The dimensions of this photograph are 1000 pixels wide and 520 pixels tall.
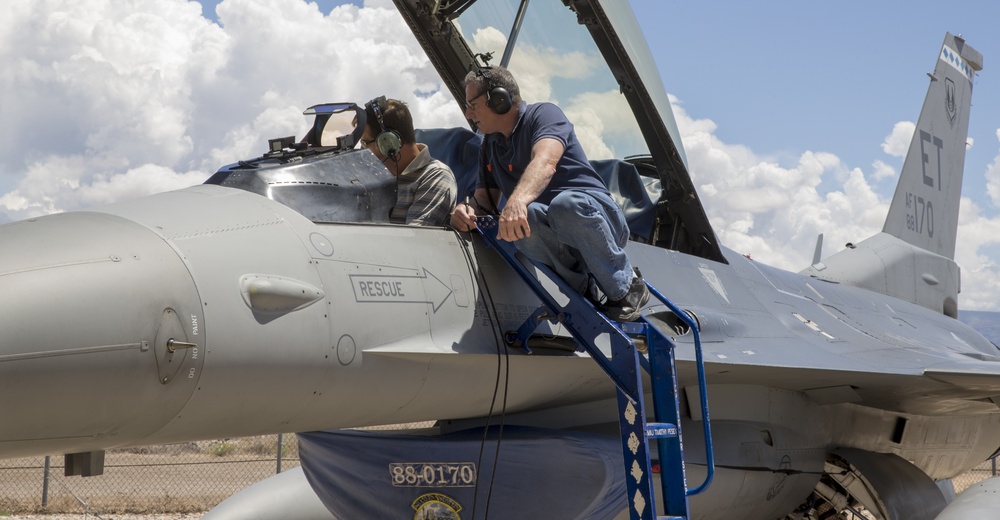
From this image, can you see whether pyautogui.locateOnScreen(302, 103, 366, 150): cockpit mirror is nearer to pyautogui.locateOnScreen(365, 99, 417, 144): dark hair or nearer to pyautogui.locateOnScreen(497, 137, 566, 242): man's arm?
pyautogui.locateOnScreen(365, 99, 417, 144): dark hair

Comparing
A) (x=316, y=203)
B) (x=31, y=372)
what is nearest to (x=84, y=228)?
(x=31, y=372)

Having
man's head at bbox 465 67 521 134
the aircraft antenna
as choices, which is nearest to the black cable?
man's head at bbox 465 67 521 134

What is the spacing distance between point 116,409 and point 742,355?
336 cm

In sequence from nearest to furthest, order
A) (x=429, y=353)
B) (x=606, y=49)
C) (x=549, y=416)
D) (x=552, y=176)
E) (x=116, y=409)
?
(x=116, y=409), (x=429, y=353), (x=552, y=176), (x=549, y=416), (x=606, y=49)

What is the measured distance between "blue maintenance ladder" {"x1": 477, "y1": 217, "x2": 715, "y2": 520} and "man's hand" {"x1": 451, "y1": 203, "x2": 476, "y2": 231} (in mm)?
49

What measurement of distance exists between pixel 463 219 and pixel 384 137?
2.16 feet

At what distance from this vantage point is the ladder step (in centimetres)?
396

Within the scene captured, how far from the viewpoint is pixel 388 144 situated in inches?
184

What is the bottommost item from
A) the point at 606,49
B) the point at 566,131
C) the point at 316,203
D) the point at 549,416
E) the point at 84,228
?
the point at 549,416

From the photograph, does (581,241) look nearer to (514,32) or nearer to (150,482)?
(514,32)

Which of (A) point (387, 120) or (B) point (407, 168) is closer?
(B) point (407, 168)

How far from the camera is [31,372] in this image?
8.90 feet

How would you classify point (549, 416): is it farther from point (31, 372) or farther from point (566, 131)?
point (31, 372)

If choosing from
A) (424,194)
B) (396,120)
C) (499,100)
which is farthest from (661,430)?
(396,120)
